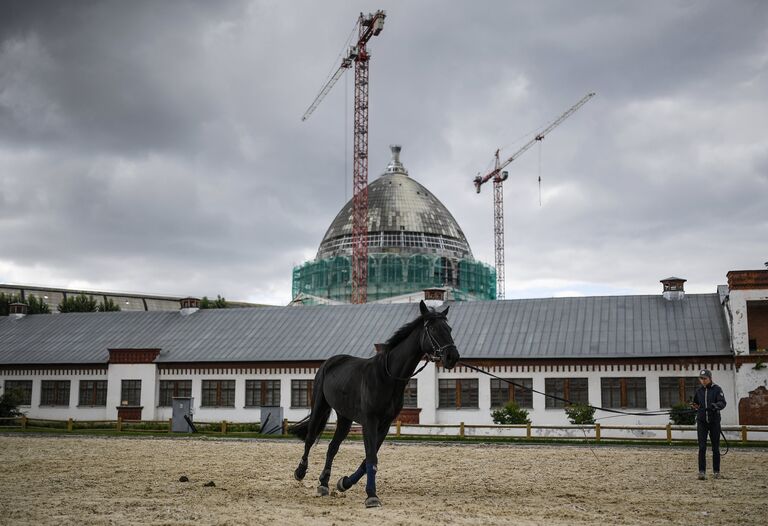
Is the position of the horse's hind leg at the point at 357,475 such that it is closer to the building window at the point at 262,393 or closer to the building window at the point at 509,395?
the building window at the point at 509,395

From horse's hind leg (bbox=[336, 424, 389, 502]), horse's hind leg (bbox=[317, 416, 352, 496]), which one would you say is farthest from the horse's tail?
horse's hind leg (bbox=[336, 424, 389, 502])

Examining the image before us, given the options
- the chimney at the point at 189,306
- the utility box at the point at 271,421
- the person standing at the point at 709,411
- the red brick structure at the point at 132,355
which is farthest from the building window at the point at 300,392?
the person standing at the point at 709,411

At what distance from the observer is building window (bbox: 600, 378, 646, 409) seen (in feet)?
144

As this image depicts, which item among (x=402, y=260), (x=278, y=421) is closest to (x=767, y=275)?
(x=278, y=421)

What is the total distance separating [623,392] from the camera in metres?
44.1

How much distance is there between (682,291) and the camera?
49.0m

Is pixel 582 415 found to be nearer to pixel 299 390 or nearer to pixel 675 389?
pixel 675 389

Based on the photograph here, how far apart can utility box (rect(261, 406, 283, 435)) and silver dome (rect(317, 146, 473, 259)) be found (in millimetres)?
62190

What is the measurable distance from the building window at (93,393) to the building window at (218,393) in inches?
285

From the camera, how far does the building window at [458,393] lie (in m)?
47.1

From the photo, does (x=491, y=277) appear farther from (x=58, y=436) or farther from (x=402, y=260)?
(x=58, y=436)

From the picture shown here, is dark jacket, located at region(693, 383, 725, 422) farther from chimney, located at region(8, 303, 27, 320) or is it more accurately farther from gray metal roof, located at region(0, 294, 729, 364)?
chimney, located at region(8, 303, 27, 320)

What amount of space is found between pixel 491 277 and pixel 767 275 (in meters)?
65.2

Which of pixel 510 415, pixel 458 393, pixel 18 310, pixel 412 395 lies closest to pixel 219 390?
pixel 412 395
